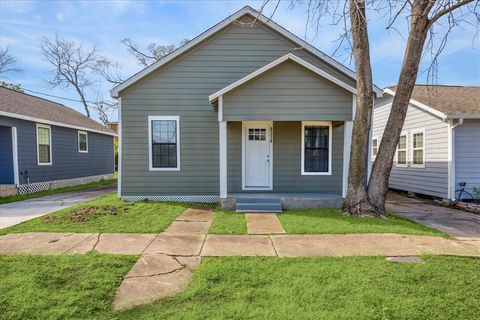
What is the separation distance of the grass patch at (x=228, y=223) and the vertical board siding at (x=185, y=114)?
1791 mm

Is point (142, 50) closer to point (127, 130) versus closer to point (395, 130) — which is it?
point (127, 130)

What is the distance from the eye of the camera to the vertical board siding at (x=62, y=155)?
11.1 meters

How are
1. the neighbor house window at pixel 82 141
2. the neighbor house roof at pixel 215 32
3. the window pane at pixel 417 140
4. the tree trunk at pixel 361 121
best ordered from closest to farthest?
→ the tree trunk at pixel 361 121 → the neighbor house roof at pixel 215 32 → the window pane at pixel 417 140 → the neighbor house window at pixel 82 141

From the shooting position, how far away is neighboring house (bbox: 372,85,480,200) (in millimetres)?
9359

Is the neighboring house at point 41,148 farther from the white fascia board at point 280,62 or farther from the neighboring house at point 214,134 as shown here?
the white fascia board at point 280,62

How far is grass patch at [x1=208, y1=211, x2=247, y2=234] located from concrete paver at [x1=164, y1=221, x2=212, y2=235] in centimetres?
17

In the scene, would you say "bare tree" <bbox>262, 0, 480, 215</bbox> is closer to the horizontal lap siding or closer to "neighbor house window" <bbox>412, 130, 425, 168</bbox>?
the horizontal lap siding

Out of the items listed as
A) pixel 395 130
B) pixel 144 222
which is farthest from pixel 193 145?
pixel 395 130

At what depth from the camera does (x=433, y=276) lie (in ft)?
11.8

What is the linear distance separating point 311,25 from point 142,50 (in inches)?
796

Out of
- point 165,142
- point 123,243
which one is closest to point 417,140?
point 165,142

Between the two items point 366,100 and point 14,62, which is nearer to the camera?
point 366,100

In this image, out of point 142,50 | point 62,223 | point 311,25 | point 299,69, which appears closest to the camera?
point 62,223

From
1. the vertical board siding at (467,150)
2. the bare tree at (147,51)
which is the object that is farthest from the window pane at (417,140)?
the bare tree at (147,51)
